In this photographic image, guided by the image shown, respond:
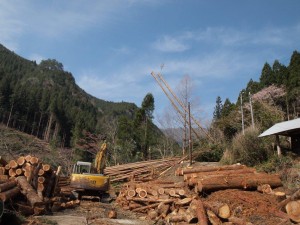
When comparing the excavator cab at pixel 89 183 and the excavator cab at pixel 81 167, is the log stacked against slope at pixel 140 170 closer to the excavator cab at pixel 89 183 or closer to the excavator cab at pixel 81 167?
the excavator cab at pixel 81 167

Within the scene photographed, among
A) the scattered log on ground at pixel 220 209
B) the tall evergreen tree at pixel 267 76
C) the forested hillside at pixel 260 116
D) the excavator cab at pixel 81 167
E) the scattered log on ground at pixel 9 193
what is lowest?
the scattered log on ground at pixel 220 209

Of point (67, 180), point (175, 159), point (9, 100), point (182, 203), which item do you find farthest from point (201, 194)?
point (9, 100)

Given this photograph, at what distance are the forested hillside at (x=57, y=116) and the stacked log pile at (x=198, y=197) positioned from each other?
81.2 feet

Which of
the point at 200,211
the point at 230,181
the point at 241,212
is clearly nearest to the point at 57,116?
the point at 230,181

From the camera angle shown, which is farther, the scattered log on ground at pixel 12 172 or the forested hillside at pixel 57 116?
the forested hillside at pixel 57 116

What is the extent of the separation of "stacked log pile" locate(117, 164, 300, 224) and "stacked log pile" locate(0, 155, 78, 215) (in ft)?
11.1

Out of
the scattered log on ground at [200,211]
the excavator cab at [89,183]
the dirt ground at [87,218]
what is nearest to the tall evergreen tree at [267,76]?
the excavator cab at [89,183]

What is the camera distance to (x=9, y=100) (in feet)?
225

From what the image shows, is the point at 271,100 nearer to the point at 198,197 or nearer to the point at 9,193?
the point at 198,197

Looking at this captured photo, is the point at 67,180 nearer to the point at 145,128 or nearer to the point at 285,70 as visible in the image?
the point at 145,128

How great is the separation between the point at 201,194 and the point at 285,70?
116 ft

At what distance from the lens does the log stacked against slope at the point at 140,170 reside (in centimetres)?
2323

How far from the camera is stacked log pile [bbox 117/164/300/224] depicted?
8.93 metres

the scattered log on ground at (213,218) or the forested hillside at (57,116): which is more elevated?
the forested hillside at (57,116)
